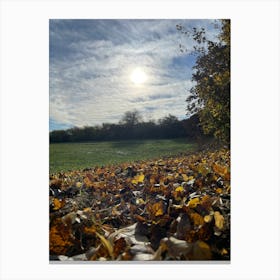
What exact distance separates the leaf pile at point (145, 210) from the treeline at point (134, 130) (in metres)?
0.21

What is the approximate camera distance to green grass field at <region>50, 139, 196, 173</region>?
2604mm

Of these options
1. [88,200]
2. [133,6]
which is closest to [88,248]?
[88,200]

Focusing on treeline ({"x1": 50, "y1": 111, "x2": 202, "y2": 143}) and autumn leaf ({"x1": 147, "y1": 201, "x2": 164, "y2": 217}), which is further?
treeline ({"x1": 50, "y1": 111, "x2": 202, "y2": 143})

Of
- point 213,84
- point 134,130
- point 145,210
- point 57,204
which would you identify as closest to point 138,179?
point 145,210

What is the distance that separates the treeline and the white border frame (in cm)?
26

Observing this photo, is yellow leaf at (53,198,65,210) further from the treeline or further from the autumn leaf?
the autumn leaf

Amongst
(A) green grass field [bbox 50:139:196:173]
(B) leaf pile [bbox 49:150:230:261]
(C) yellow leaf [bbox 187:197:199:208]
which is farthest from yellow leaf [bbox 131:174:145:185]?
(C) yellow leaf [bbox 187:197:199:208]

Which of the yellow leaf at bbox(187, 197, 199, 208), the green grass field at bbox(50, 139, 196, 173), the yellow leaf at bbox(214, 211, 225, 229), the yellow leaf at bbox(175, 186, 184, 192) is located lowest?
the yellow leaf at bbox(214, 211, 225, 229)
